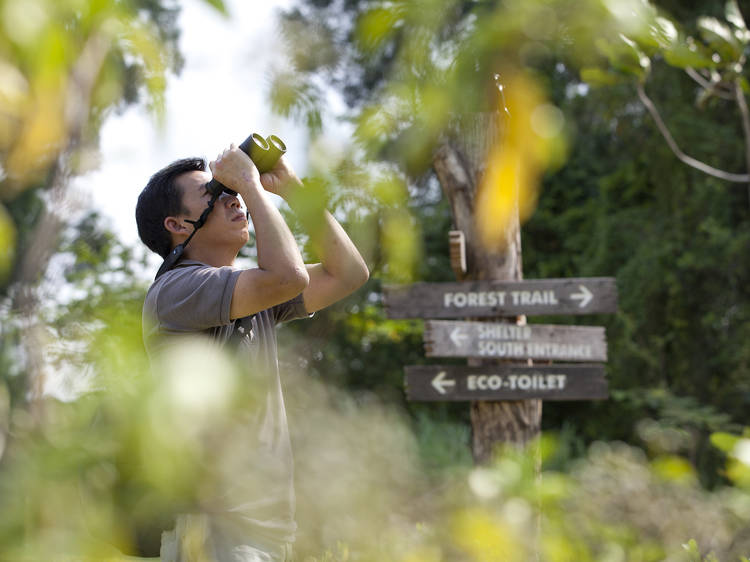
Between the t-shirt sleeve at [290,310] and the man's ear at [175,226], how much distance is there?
284 millimetres

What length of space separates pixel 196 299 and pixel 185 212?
0.37 metres

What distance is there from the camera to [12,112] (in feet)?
2.38

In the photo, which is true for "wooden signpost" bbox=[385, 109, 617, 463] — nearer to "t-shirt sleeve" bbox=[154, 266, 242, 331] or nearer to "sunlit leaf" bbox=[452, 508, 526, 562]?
"t-shirt sleeve" bbox=[154, 266, 242, 331]

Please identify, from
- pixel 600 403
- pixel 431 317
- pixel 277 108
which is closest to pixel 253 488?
pixel 277 108

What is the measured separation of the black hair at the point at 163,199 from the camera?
6.73 feet

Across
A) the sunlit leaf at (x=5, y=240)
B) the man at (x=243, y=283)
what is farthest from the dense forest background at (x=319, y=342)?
the man at (x=243, y=283)

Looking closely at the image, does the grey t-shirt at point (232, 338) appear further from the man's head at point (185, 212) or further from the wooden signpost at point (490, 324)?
the wooden signpost at point (490, 324)

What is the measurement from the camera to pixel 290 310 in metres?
2.13

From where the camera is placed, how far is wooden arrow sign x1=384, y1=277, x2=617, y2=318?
4383 mm

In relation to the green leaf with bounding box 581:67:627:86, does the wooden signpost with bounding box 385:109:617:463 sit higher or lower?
lower

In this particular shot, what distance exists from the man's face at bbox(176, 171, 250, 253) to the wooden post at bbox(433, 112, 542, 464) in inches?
98.1

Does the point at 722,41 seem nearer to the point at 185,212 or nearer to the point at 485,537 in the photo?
the point at 185,212

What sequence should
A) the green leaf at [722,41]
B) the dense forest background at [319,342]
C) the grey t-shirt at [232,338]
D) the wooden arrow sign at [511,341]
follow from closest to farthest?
the dense forest background at [319,342], the grey t-shirt at [232,338], the green leaf at [722,41], the wooden arrow sign at [511,341]

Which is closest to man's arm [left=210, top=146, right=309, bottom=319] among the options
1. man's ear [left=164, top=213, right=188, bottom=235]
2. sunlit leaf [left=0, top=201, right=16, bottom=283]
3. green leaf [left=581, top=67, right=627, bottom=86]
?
man's ear [left=164, top=213, right=188, bottom=235]
